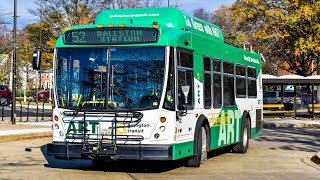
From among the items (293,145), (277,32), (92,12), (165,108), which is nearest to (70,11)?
(92,12)

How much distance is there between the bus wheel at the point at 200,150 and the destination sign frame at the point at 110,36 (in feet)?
8.40

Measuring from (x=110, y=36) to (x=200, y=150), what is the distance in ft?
10.5

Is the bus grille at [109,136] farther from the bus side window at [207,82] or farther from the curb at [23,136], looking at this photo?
the curb at [23,136]

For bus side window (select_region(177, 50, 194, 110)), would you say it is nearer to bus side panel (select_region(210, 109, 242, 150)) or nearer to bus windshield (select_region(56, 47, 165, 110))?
bus windshield (select_region(56, 47, 165, 110))

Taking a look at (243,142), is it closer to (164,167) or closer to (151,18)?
(164,167)

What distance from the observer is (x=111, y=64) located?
425 inches

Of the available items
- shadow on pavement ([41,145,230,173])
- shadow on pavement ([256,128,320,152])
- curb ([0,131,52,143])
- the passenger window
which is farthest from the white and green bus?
curb ([0,131,52,143])

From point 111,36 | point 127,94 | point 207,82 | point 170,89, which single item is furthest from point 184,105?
point 111,36

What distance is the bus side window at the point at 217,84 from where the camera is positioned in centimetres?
1322

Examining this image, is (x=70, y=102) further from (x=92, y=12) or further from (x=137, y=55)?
(x=92, y=12)

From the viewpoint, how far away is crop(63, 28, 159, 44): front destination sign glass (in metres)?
10.8

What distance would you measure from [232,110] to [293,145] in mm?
Answer: 5279

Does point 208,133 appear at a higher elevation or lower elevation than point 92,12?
lower

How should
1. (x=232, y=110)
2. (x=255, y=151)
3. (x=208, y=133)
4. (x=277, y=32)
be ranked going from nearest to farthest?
1. (x=208, y=133)
2. (x=232, y=110)
3. (x=255, y=151)
4. (x=277, y=32)
